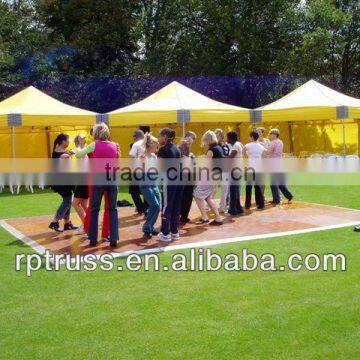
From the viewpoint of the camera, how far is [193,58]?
98.2 ft

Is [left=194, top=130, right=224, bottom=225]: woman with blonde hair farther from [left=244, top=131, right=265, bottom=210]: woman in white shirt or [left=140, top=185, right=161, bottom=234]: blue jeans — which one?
[left=244, top=131, right=265, bottom=210]: woman in white shirt

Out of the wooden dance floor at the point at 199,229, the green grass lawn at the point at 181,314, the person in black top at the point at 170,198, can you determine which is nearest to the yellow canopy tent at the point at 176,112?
the wooden dance floor at the point at 199,229

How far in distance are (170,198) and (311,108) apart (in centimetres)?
978

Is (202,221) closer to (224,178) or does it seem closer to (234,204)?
(224,178)

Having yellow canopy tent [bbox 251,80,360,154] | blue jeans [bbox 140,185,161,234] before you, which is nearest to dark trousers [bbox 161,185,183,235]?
blue jeans [bbox 140,185,161,234]

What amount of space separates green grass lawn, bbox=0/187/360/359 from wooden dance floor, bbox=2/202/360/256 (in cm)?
86

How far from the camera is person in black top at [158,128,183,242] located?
786 centimetres

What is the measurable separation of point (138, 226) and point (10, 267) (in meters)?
3.14

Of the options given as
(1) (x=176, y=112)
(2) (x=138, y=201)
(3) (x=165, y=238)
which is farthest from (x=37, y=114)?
(3) (x=165, y=238)

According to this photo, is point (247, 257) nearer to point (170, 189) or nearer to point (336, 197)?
point (170, 189)

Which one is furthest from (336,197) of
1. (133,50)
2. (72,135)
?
(133,50)

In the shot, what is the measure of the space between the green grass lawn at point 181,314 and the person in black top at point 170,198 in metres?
1.06

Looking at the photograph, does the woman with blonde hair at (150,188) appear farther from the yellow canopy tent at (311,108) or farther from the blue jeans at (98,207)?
the yellow canopy tent at (311,108)

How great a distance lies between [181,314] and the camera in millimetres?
4887
